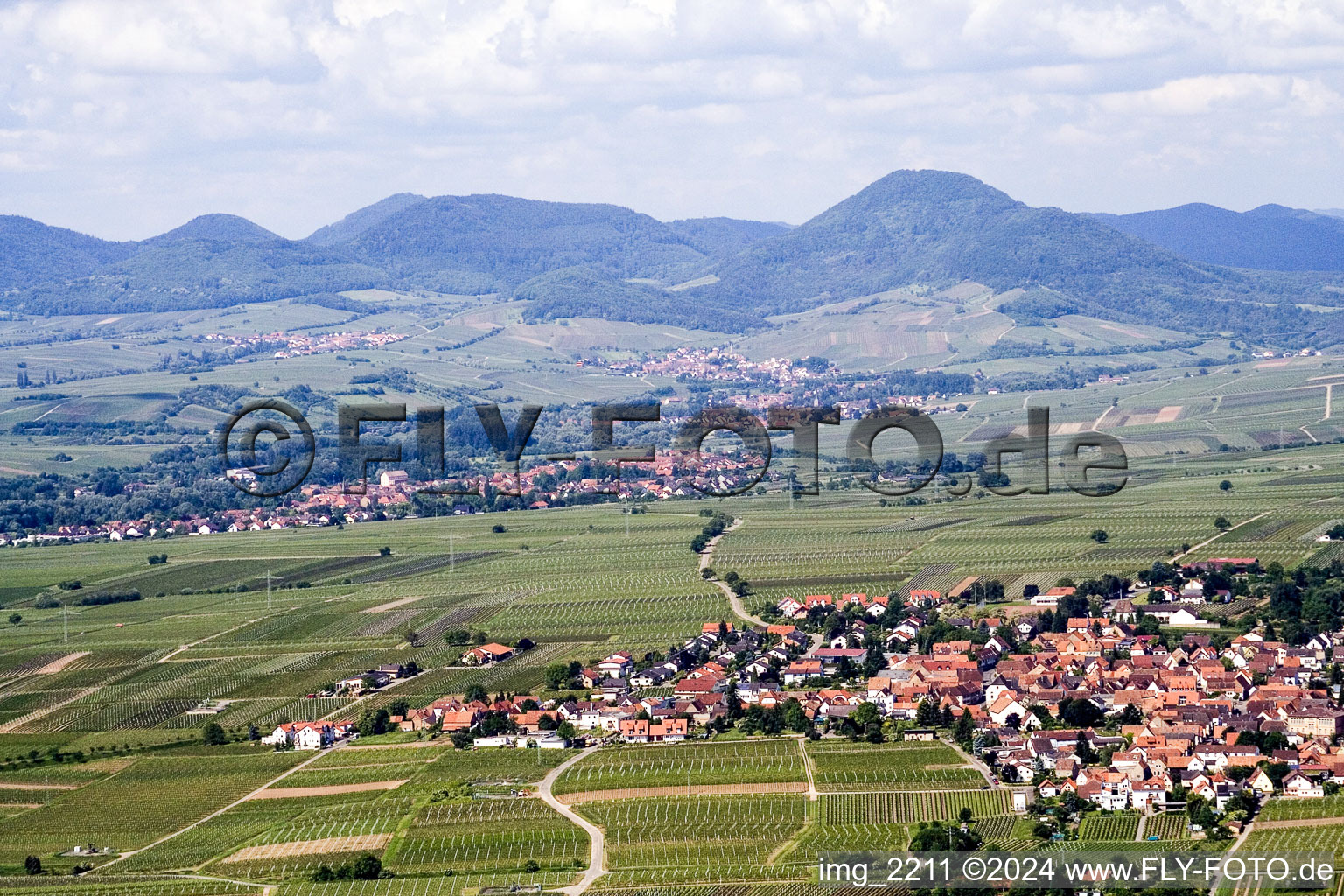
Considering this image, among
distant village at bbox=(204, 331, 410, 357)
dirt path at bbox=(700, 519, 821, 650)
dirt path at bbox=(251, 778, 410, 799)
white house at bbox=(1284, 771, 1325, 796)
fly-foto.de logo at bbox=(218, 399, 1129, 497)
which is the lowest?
dirt path at bbox=(251, 778, 410, 799)

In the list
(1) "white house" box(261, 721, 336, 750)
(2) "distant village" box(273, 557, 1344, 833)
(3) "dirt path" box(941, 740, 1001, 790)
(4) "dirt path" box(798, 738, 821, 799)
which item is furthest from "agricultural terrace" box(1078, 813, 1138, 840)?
(1) "white house" box(261, 721, 336, 750)

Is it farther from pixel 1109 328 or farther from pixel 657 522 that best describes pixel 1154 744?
pixel 1109 328

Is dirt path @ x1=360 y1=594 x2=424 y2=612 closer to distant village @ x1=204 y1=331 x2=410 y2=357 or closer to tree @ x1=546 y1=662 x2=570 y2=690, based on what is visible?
tree @ x1=546 y1=662 x2=570 y2=690

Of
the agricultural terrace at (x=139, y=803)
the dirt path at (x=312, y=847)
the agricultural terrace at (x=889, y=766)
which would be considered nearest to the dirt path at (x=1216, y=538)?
the agricultural terrace at (x=889, y=766)

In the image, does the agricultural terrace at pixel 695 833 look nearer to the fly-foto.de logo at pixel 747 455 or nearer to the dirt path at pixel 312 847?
the dirt path at pixel 312 847

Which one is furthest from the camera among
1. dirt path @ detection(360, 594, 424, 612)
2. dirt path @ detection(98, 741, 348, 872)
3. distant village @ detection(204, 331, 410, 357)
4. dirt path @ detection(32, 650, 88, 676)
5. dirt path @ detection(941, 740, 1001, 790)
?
distant village @ detection(204, 331, 410, 357)
